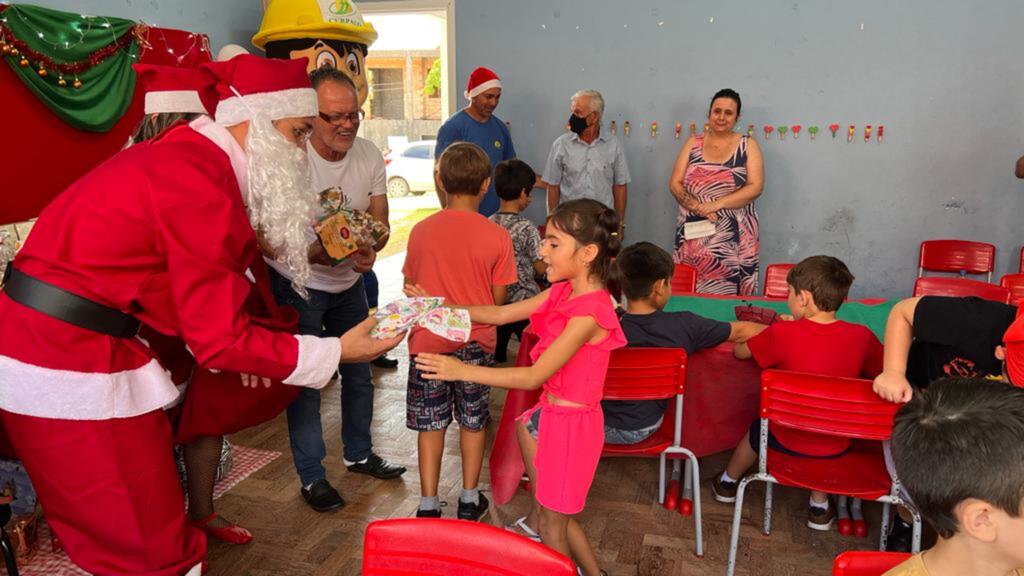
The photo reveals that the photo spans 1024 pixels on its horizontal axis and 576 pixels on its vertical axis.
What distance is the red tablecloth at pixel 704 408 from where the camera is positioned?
117 inches

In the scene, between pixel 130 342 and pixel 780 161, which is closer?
pixel 130 342

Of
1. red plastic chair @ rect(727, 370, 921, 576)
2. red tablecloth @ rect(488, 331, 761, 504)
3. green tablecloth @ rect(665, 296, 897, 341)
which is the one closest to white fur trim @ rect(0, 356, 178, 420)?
red tablecloth @ rect(488, 331, 761, 504)

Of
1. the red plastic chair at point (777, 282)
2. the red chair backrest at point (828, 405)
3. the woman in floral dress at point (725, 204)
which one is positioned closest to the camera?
the red chair backrest at point (828, 405)

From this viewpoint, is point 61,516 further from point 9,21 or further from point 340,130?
point 9,21

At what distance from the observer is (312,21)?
405 cm

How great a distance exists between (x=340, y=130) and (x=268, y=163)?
2.86 ft

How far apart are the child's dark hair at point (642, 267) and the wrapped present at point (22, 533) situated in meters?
2.49

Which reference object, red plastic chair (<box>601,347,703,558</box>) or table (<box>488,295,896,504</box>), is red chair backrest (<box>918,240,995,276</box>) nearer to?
table (<box>488,295,896,504</box>)

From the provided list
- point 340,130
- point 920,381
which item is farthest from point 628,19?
point 920,381

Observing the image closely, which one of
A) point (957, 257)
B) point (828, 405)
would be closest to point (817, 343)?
point (828, 405)

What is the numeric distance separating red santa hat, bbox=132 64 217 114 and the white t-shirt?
0.72 metres

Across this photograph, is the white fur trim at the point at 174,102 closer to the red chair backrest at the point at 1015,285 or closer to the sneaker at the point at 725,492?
the sneaker at the point at 725,492

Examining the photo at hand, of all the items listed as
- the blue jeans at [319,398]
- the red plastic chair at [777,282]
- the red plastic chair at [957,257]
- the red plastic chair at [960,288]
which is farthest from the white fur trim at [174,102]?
the red plastic chair at [957,257]

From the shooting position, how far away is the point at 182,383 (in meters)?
2.35
